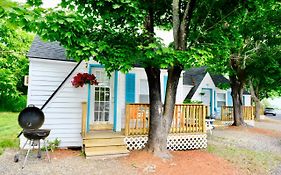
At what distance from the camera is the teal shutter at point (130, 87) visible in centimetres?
969

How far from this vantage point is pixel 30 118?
684 cm

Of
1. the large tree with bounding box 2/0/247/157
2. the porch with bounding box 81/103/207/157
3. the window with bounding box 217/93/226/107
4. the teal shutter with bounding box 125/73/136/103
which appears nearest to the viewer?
the large tree with bounding box 2/0/247/157

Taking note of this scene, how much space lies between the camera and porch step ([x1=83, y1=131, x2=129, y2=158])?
22.7 feet

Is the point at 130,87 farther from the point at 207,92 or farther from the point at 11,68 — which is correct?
the point at 11,68

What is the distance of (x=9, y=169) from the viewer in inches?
227

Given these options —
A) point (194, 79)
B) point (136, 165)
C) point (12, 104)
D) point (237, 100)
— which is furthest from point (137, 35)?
point (12, 104)

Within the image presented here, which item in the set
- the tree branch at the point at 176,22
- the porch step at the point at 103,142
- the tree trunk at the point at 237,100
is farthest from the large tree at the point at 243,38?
the porch step at the point at 103,142

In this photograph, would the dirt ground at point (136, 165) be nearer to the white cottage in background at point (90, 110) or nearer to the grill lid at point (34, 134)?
the white cottage in background at point (90, 110)

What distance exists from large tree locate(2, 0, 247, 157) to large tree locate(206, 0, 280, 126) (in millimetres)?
532

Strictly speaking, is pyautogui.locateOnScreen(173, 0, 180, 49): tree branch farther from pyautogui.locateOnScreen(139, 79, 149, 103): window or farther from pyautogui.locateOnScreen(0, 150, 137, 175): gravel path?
pyautogui.locateOnScreen(0, 150, 137, 175): gravel path

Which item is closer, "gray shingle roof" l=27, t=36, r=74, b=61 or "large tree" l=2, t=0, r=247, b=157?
"large tree" l=2, t=0, r=247, b=157

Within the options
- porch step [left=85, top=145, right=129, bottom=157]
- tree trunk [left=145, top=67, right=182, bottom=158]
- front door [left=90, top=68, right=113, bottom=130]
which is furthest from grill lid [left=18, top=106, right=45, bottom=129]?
tree trunk [left=145, top=67, right=182, bottom=158]

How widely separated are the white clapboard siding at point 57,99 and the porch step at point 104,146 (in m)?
1.09

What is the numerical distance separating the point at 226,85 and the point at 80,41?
1542cm
